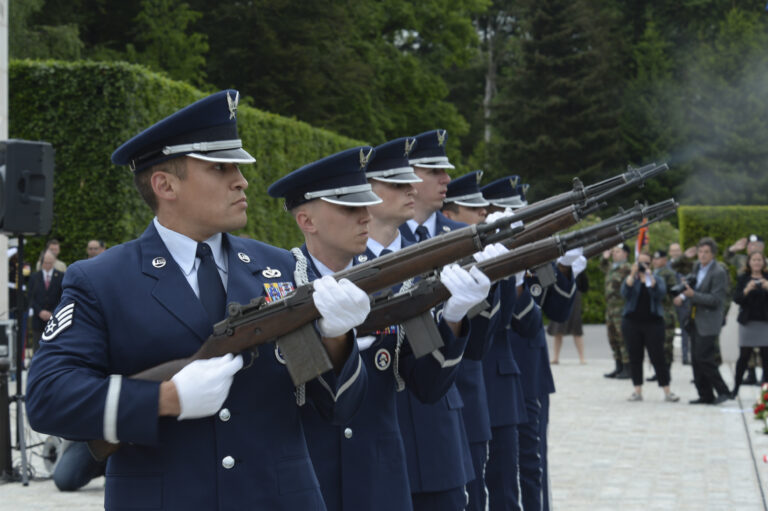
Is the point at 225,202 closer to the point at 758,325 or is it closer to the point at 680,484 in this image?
the point at 680,484

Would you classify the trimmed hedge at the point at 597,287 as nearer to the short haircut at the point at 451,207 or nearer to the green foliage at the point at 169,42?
the green foliage at the point at 169,42

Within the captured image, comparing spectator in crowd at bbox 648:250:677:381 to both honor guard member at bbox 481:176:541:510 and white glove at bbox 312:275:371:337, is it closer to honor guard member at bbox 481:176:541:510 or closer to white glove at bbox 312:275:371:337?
honor guard member at bbox 481:176:541:510

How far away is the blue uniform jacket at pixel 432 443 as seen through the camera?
4.36 metres

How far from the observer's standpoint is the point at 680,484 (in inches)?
349

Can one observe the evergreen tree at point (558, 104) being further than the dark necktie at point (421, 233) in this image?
Yes

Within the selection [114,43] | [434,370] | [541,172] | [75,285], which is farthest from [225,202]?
[541,172]

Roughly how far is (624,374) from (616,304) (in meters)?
1.25

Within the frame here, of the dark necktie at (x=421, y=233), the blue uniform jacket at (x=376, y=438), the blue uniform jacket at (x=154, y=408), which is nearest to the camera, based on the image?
the blue uniform jacket at (x=154, y=408)

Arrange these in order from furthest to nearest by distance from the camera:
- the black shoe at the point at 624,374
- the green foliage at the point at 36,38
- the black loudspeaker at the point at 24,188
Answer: the green foliage at the point at 36,38, the black shoe at the point at 624,374, the black loudspeaker at the point at 24,188

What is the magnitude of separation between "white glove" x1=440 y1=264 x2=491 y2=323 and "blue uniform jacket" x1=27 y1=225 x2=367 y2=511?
111cm

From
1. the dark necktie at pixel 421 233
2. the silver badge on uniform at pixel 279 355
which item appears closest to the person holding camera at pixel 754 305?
the dark necktie at pixel 421 233

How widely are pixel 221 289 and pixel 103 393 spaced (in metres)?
0.45

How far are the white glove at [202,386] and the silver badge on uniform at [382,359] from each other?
4.40ft

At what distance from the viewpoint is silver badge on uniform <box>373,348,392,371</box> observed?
4.08 meters
